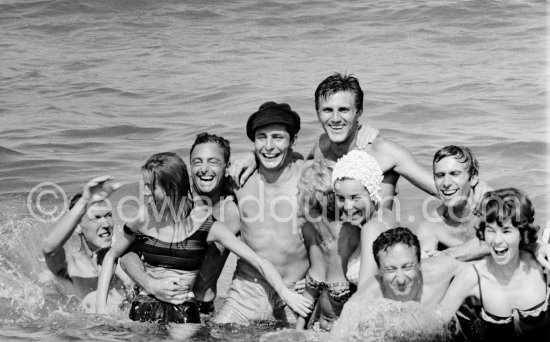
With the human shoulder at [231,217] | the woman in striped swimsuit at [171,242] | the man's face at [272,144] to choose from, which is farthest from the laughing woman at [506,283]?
the human shoulder at [231,217]

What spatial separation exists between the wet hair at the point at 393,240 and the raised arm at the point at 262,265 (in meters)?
0.76

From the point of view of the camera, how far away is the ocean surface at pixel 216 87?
996cm

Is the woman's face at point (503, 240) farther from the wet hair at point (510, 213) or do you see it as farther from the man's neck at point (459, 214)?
the man's neck at point (459, 214)

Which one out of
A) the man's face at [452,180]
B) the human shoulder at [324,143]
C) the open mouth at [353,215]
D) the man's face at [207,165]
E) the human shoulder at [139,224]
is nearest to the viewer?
the open mouth at [353,215]

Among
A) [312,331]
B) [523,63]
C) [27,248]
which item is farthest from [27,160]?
[523,63]

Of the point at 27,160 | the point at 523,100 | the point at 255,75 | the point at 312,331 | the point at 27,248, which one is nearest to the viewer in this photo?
the point at 312,331

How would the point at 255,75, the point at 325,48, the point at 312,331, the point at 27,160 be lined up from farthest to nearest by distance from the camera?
the point at 325,48, the point at 255,75, the point at 27,160, the point at 312,331

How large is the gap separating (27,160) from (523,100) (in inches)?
253

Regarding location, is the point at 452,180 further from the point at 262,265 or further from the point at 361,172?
the point at 262,265

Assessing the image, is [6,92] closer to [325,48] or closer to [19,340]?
[325,48]

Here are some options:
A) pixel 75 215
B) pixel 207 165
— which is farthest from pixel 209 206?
pixel 75 215

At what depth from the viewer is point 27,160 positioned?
11.7m

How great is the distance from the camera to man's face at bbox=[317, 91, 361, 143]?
6910 millimetres

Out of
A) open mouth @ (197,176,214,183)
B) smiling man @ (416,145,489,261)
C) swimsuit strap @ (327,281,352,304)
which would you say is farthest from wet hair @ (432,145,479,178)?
open mouth @ (197,176,214,183)
